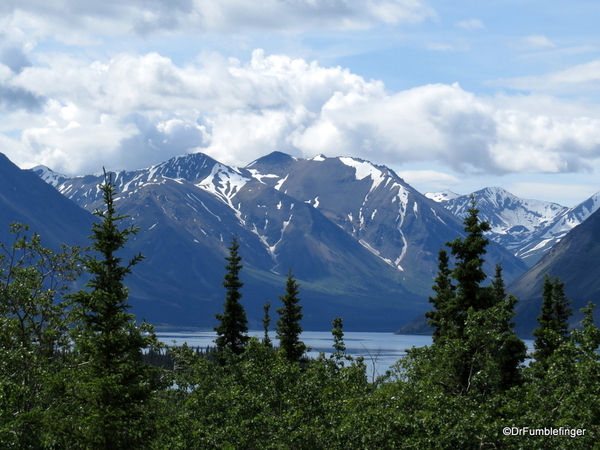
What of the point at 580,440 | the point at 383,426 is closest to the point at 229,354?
the point at 383,426

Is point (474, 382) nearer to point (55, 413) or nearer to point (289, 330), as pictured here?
point (55, 413)

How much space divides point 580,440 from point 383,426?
33.1ft

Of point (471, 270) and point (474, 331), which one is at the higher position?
point (471, 270)

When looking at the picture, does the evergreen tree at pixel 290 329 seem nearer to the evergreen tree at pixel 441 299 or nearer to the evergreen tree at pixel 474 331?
the evergreen tree at pixel 441 299

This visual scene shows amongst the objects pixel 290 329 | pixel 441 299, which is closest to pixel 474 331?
pixel 441 299

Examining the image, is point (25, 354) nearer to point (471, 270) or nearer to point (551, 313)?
point (471, 270)

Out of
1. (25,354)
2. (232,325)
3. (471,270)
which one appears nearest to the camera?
(25,354)

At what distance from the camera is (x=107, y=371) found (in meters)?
36.8

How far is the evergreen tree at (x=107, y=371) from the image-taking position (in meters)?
34.8

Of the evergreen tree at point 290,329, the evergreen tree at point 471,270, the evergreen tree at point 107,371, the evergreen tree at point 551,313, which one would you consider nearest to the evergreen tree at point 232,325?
the evergreen tree at point 290,329

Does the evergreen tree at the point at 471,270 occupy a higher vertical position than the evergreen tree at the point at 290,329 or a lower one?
higher

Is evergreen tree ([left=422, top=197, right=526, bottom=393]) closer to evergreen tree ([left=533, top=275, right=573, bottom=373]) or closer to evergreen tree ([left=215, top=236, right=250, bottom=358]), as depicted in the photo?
evergreen tree ([left=533, top=275, right=573, bottom=373])

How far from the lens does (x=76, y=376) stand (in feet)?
117

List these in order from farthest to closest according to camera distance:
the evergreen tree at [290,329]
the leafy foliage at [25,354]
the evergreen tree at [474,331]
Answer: the evergreen tree at [290,329] < the evergreen tree at [474,331] < the leafy foliage at [25,354]
